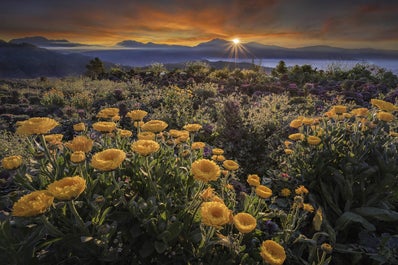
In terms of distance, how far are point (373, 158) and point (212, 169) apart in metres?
1.84

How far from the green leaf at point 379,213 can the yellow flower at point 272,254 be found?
1.38m

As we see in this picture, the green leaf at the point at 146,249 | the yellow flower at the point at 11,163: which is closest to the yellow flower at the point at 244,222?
the green leaf at the point at 146,249

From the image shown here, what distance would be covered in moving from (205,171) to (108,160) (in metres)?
0.51

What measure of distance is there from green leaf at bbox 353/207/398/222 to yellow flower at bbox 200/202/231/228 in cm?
164

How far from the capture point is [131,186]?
167 cm

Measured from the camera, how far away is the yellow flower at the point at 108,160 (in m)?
1.21

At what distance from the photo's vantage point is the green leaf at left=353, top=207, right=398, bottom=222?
2087 mm

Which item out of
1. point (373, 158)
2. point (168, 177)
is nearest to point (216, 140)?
point (373, 158)

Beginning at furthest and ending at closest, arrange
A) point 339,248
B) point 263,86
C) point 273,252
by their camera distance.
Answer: point 263,86
point 339,248
point 273,252

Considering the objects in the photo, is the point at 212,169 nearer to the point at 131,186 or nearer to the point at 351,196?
the point at 131,186

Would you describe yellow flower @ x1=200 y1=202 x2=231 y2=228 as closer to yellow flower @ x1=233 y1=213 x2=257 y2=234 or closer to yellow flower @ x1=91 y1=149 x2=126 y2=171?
yellow flower @ x1=233 y1=213 x2=257 y2=234

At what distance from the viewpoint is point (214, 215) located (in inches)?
46.6

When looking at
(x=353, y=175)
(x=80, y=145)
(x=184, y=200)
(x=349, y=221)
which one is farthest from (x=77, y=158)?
(x=353, y=175)

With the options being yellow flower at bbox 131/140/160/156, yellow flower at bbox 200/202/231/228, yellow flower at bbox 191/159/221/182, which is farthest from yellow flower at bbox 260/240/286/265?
yellow flower at bbox 131/140/160/156
